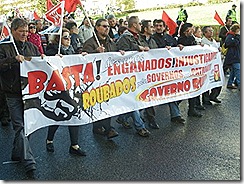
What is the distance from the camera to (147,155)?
4.75 meters

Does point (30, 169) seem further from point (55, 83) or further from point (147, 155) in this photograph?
point (147, 155)

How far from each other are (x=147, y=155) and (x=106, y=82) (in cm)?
117

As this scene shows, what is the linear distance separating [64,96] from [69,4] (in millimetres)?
1634

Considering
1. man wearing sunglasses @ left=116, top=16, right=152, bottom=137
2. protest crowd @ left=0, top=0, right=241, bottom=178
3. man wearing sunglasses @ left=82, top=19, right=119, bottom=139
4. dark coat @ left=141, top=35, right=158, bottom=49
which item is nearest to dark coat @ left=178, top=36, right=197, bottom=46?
protest crowd @ left=0, top=0, right=241, bottom=178

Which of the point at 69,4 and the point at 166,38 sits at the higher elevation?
the point at 69,4

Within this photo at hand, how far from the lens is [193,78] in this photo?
626 cm

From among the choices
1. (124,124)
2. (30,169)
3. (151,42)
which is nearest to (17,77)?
(30,169)

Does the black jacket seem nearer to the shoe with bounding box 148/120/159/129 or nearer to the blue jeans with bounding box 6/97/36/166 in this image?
the blue jeans with bounding box 6/97/36/166

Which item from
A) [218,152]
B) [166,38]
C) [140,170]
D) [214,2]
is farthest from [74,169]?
[214,2]

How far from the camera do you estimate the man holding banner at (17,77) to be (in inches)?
166

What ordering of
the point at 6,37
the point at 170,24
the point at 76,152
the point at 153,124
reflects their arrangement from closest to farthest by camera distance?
the point at 6,37 < the point at 76,152 < the point at 153,124 < the point at 170,24

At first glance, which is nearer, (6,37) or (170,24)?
(6,37)

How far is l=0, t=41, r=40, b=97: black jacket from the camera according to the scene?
4160mm

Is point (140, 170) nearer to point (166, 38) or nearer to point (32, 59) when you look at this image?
point (32, 59)
